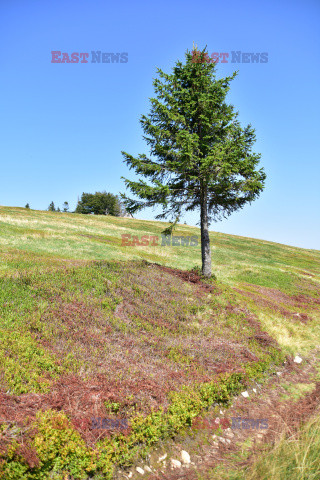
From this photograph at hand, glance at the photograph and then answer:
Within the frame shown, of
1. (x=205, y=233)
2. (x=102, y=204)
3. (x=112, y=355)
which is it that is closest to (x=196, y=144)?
(x=205, y=233)

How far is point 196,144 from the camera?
1545cm

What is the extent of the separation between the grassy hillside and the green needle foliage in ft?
16.3

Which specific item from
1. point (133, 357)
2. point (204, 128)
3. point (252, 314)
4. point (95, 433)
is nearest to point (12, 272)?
point (133, 357)

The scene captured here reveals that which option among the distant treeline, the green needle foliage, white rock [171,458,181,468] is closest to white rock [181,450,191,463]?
white rock [171,458,181,468]

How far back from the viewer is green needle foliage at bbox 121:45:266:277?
1588 centimetres

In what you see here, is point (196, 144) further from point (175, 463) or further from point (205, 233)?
point (175, 463)

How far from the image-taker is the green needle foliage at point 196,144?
15.9 meters

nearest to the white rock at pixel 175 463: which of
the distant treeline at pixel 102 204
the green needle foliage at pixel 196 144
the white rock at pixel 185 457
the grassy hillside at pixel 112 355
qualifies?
the white rock at pixel 185 457

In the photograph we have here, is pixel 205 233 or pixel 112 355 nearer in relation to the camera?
pixel 112 355

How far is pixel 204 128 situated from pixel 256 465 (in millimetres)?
16476

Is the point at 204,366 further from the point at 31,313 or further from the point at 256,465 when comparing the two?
the point at 31,313

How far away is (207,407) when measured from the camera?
7.43 meters

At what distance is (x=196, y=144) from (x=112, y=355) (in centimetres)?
1232

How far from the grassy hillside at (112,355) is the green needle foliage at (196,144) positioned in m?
4.97
